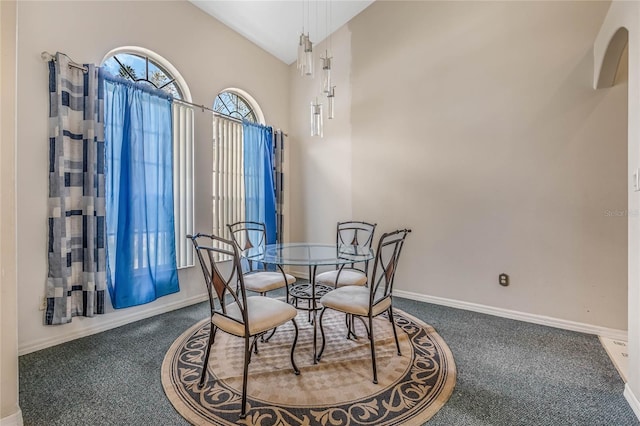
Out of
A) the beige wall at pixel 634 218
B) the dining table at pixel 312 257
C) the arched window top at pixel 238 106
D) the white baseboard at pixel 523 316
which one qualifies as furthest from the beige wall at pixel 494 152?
the arched window top at pixel 238 106

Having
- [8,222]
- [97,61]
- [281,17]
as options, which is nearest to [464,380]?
[8,222]

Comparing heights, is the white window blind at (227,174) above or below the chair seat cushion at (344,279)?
above

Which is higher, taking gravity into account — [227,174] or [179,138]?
[179,138]

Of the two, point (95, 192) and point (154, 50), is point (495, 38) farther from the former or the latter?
point (95, 192)

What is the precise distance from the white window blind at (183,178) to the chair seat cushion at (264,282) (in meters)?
0.97

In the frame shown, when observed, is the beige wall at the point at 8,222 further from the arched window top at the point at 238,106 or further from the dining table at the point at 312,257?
the arched window top at the point at 238,106

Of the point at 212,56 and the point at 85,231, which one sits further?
the point at 212,56

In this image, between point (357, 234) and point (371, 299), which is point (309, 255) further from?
point (357, 234)

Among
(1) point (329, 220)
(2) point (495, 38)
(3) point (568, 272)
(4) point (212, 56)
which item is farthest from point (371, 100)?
(3) point (568, 272)

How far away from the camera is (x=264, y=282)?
2.47 meters

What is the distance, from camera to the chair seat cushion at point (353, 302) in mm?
1893

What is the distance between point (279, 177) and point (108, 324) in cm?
261

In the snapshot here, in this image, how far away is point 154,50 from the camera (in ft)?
9.23

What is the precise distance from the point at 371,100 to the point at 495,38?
4.55 feet
